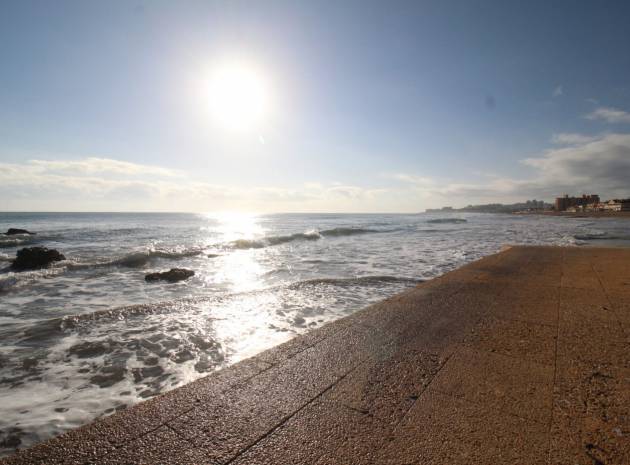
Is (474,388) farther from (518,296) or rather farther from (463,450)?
(518,296)

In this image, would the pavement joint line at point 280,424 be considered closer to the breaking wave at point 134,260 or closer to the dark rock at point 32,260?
the breaking wave at point 134,260

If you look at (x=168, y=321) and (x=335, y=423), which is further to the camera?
(x=168, y=321)

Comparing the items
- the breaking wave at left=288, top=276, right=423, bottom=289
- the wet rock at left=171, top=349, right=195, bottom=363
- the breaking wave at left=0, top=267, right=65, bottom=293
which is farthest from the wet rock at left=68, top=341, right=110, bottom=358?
the breaking wave at left=0, top=267, right=65, bottom=293

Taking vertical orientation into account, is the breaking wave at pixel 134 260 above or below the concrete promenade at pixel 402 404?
below

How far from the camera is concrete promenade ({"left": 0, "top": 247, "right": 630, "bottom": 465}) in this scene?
1.85 meters

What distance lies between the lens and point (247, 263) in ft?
43.4

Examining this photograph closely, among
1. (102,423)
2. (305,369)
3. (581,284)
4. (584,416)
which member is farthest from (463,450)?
(581,284)

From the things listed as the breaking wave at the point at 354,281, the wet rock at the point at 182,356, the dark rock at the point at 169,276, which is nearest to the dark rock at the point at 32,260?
the dark rock at the point at 169,276

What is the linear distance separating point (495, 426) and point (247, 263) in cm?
1195

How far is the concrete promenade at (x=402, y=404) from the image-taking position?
185cm

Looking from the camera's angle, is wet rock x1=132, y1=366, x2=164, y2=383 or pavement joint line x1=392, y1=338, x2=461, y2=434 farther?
wet rock x1=132, y1=366, x2=164, y2=383

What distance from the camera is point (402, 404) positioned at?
2293 mm

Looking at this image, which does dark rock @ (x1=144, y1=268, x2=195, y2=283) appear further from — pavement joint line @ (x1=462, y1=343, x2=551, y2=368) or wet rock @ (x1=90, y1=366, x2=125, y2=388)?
pavement joint line @ (x1=462, y1=343, x2=551, y2=368)

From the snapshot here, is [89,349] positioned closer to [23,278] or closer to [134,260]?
[23,278]
